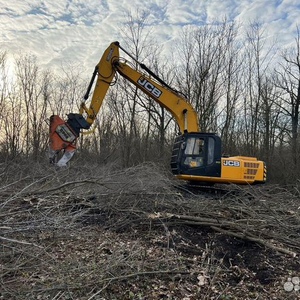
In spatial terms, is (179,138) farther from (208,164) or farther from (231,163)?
(231,163)

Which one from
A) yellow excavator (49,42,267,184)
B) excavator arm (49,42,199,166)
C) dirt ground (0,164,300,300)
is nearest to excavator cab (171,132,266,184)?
yellow excavator (49,42,267,184)

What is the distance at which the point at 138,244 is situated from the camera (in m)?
5.86

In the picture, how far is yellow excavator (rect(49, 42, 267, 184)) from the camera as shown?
33.5ft

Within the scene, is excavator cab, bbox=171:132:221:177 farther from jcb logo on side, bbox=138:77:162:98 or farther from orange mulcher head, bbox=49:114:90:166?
orange mulcher head, bbox=49:114:90:166

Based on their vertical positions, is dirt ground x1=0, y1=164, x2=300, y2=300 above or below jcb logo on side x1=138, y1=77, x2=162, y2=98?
below

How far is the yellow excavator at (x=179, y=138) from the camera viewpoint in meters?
10.2

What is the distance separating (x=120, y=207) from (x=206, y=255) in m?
2.48

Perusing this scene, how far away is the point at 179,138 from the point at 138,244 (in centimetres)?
604

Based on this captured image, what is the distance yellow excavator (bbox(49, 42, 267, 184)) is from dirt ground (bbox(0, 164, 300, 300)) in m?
1.97

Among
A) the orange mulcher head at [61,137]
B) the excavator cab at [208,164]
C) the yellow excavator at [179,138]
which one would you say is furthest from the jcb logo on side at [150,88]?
the orange mulcher head at [61,137]

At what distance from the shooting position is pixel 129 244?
5875 millimetres

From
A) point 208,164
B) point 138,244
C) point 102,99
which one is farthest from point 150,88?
point 138,244

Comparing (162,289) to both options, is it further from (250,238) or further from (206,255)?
(250,238)

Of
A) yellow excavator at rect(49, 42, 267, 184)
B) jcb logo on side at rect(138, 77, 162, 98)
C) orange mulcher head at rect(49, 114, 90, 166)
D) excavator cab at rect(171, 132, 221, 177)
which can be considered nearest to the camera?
orange mulcher head at rect(49, 114, 90, 166)
